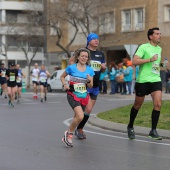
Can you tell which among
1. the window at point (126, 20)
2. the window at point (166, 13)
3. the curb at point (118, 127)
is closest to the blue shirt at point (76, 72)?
the curb at point (118, 127)

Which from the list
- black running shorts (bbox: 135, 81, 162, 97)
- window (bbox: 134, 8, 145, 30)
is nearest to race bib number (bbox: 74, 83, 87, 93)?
black running shorts (bbox: 135, 81, 162, 97)

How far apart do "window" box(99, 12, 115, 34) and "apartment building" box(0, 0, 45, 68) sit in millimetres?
5397

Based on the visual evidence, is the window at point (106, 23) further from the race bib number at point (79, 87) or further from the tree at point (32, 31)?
the race bib number at point (79, 87)

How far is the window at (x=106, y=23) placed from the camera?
146 feet

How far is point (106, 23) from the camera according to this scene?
148ft

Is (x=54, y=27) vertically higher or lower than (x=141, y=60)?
higher

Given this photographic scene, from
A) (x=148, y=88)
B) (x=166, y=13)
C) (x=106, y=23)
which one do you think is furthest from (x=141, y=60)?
(x=106, y=23)

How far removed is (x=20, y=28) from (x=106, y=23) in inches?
514

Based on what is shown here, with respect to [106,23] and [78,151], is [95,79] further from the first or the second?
[106,23]

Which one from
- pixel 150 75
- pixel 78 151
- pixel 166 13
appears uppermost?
pixel 166 13

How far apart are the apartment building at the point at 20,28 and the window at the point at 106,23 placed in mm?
5397

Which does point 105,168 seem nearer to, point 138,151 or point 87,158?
point 87,158

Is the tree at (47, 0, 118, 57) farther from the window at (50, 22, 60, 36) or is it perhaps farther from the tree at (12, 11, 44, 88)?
the tree at (12, 11, 44, 88)

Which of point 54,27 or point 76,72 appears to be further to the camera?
point 54,27
